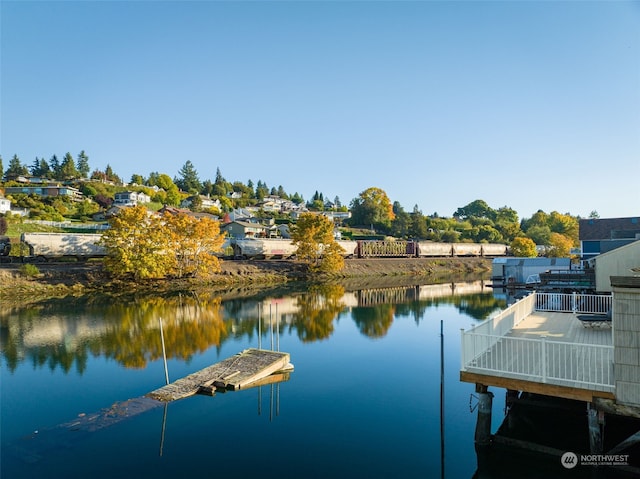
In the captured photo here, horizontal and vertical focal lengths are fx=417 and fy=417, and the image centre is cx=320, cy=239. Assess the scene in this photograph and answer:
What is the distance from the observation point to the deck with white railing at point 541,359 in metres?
9.13

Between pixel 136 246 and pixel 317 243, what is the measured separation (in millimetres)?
25710

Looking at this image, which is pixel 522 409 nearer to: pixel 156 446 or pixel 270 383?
pixel 270 383

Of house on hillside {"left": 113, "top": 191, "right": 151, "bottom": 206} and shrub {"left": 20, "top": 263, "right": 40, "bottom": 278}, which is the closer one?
shrub {"left": 20, "top": 263, "right": 40, "bottom": 278}

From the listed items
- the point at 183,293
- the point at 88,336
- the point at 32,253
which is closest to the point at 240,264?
the point at 183,293

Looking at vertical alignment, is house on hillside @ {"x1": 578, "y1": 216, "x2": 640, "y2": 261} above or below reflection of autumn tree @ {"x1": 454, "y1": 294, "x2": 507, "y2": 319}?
above

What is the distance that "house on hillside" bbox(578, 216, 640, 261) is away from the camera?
36.0 metres

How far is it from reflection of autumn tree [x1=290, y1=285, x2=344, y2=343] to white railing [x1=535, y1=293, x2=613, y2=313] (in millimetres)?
11768

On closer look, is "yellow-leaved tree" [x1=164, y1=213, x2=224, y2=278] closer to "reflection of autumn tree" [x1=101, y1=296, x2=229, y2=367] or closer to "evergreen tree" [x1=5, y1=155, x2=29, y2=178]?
"reflection of autumn tree" [x1=101, y1=296, x2=229, y2=367]

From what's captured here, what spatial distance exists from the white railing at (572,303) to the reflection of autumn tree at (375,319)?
914 cm

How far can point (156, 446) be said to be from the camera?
36.6ft

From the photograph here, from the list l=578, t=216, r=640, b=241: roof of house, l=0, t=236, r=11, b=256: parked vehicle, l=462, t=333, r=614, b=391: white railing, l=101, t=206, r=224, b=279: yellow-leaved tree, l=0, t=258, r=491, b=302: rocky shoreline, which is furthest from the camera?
l=0, t=236, r=11, b=256: parked vehicle

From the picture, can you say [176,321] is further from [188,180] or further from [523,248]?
[188,180]

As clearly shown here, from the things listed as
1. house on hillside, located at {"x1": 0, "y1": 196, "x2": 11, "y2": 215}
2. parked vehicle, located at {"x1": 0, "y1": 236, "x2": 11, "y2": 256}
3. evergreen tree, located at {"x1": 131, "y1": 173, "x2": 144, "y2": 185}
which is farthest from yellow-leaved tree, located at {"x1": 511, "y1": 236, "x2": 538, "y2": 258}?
evergreen tree, located at {"x1": 131, "y1": 173, "x2": 144, "y2": 185}

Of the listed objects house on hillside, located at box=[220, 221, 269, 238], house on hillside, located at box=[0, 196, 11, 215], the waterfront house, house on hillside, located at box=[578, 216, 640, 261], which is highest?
house on hillside, located at box=[0, 196, 11, 215]
